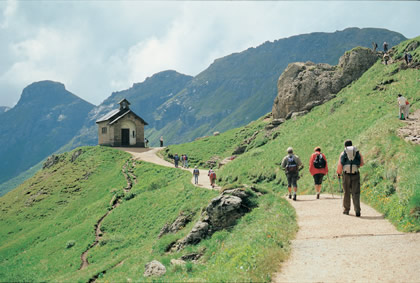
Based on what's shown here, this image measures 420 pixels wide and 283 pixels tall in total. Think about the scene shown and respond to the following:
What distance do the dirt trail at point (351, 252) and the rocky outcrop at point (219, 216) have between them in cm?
364

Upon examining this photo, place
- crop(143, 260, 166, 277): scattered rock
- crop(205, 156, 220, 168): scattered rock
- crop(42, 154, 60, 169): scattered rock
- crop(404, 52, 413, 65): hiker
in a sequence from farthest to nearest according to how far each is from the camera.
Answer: crop(42, 154, 60, 169): scattered rock → crop(205, 156, 220, 168): scattered rock → crop(404, 52, 413, 65): hiker → crop(143, 260, 166, 277): scattered rock

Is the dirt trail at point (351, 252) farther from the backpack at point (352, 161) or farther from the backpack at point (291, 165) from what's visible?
the backpack at point (291, 165)

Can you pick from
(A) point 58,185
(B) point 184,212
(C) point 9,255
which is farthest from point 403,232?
(A) point 58,185

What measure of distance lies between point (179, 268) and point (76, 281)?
1066cm

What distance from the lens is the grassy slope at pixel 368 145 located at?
1430cm

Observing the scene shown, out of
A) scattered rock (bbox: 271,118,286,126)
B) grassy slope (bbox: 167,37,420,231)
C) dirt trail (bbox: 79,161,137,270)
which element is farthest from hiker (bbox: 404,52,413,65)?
dirt trail (bbox: 79,161,137,270)

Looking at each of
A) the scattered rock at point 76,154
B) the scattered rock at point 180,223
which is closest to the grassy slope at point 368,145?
the scattered rock at point 180,223

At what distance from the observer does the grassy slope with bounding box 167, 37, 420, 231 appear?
14.3 metres

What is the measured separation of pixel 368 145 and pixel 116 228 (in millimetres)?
23179

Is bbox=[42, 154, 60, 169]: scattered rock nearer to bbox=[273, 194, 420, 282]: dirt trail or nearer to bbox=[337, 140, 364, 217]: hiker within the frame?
Result: bbox=[273, 194, 420, 282]: dirt trail

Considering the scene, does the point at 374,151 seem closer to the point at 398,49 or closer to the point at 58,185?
the point at 398,49

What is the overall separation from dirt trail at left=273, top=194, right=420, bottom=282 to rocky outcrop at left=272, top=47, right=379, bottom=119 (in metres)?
35.7

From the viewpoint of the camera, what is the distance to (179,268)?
487 inches

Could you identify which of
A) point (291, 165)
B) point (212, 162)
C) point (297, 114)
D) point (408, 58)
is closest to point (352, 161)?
point (291, 165)
